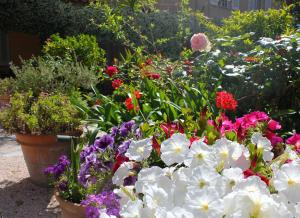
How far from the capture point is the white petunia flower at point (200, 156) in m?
1.38

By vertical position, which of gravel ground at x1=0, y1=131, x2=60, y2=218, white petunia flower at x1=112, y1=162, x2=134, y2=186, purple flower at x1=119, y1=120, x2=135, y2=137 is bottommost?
gravel ground at x1=0, y1=131, x2=60, y2=218

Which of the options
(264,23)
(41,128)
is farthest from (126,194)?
(264,23)

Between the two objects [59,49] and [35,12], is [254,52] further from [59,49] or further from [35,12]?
[35,12]

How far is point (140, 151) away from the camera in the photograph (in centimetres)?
170

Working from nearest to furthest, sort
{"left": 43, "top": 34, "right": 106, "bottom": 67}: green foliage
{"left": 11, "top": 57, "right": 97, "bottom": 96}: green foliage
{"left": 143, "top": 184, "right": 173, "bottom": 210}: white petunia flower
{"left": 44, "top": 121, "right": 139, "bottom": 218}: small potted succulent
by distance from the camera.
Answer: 1. {"left": 143, "top": 184, "right": 173, "bottom": 210}: white petunia flower
2. {"left": 44, "top": 121, "right": 139, "bottom": 218}: small potted succulent
3. {"left": 11, "top": 57, "right": 97, "bottom": 96}: green foliage
4. {"left": 43, "top": 34, "right": 106, "bottom": 67}: green foliage

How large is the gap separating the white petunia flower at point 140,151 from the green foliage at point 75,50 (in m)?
6.00

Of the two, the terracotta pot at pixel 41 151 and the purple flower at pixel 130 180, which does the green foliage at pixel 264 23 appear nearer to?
the terracotta pot at pixel 41 151

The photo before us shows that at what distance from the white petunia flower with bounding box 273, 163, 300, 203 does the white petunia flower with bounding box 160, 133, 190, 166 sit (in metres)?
0.39

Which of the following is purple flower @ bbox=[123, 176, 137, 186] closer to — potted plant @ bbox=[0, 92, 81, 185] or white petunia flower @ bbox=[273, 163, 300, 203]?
white petunia flower @ bbox=[273, 163, 300, 203]

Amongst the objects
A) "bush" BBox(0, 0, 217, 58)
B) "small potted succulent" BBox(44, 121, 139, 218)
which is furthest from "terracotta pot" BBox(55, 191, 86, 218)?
"bush" BBox(0, 0, 217, 58)

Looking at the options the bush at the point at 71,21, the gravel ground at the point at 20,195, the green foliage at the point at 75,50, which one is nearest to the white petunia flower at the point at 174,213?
the gravel ground at the point at 20,195

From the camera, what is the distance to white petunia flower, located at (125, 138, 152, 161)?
1680mm

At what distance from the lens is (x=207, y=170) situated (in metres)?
1.22

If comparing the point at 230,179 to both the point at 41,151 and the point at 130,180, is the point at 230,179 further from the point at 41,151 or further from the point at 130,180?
the point at 41,151
